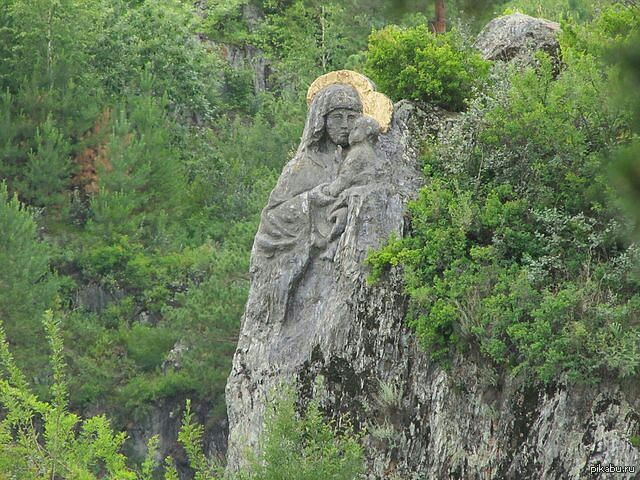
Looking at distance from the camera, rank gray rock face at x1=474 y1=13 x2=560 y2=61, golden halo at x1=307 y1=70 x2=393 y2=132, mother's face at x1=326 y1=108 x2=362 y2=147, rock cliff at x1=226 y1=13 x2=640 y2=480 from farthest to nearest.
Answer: gray rock face at x1=474 y1=13 x2=560 y2=61 < golden halo at x1=307 y1=70 x2=393 y2=132 < mother's face at x1=326 y1=108 x2=362 y2=147 < rock cliff at x1=226 y1=13 x2=640 y2=480

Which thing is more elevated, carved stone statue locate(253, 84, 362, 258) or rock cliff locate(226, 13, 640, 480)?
carved stone statue locate(253, 84, 362, 258)

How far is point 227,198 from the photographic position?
33.8m

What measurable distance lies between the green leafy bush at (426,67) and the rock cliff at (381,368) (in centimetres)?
38

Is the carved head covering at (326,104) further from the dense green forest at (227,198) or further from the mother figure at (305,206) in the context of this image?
the dense green forest at (227,198)

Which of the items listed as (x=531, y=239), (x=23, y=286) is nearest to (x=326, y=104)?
(x=531, y=239)

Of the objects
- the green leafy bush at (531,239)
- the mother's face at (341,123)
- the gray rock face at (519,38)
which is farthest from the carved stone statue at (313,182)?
the gray rock face at (519,38)

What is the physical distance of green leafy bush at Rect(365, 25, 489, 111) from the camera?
18812 mm

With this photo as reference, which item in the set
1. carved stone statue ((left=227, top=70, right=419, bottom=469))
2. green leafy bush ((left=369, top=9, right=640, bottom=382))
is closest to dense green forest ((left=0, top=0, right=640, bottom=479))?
green leafy bush ((left=369, top=9, right=640, bottom=382))

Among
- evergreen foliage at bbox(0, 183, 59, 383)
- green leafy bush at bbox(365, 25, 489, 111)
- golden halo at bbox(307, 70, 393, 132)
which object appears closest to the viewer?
golden halo at bbox(307, 70, 393, 132)

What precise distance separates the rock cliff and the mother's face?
0.04 meters

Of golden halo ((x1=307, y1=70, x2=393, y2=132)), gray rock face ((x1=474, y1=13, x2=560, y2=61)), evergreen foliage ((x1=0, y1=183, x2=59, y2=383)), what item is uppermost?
gray rock face ((x1=474, y1=13, x2=560, y2=61))

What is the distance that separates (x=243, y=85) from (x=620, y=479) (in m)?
27.6

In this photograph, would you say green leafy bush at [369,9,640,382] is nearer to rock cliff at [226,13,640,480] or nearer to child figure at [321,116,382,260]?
rock cliff at [226,13,640,480]

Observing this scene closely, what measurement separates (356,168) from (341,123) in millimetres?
626
